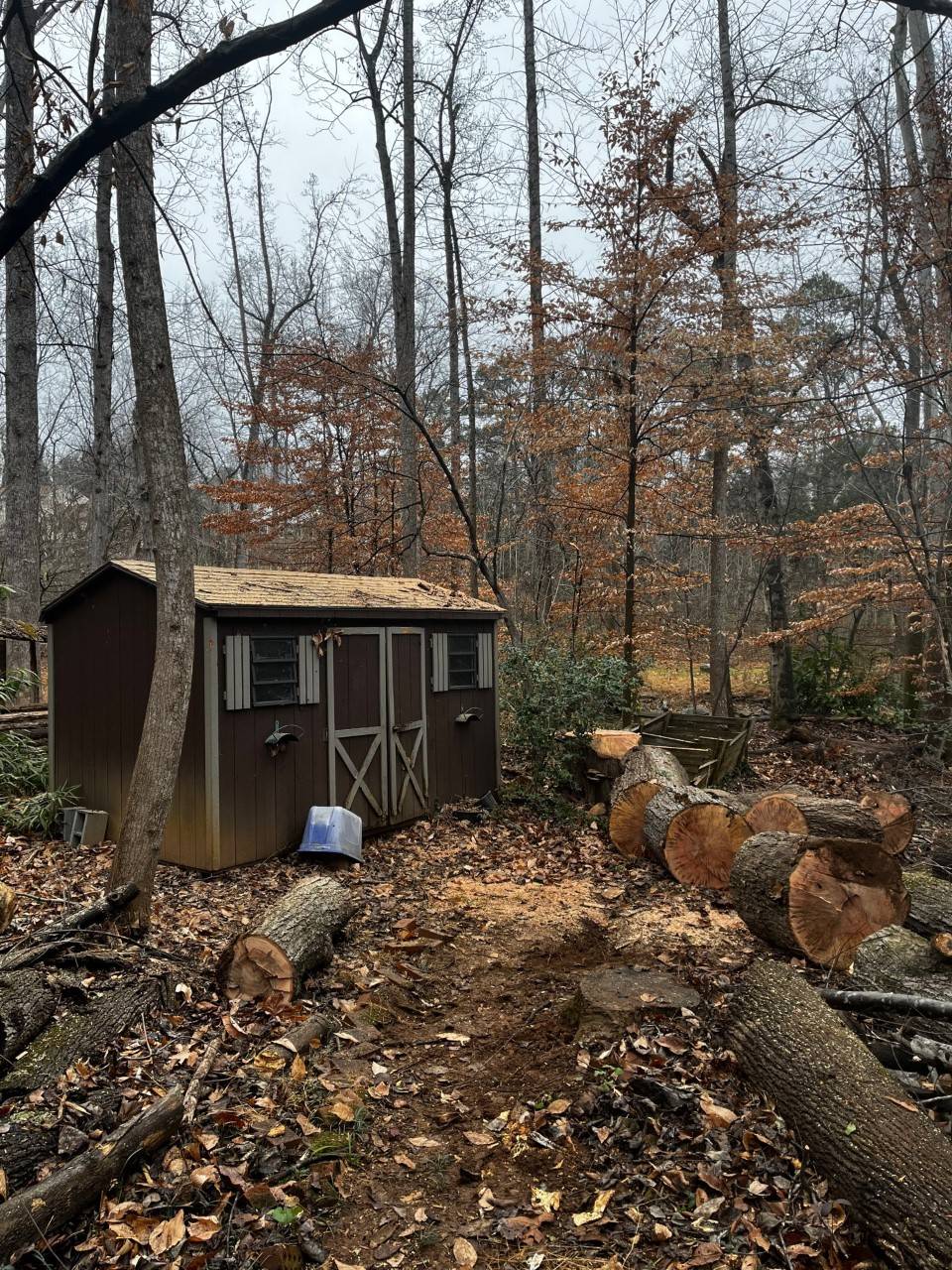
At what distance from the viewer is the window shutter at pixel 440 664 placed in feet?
30.1

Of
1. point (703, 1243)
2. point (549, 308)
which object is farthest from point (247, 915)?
point (549, 308)

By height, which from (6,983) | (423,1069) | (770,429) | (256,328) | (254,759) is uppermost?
(256,328)

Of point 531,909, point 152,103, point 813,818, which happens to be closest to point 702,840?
point 813,818

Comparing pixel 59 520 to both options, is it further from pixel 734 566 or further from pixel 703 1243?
pixel 703 1243

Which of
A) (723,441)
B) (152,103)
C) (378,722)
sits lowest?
(378,722)

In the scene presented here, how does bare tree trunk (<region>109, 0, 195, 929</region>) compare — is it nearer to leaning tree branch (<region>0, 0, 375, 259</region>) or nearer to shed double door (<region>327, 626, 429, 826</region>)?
shed double door (<region>327, 626, 429, 826</region>)

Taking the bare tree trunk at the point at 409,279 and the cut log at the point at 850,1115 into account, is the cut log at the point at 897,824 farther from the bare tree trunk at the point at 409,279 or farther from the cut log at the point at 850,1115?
the bare tree trunk at the point at 409,279

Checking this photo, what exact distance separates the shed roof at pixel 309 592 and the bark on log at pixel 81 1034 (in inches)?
135

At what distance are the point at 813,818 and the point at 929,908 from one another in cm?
157

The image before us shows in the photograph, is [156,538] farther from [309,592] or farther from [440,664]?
[440,664]

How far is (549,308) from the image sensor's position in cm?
1061

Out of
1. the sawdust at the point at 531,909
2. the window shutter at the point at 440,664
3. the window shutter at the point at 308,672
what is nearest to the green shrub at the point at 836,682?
the window shutter at the point at 440,664

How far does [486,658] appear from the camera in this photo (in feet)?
32.4

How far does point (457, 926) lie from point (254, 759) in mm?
2525
